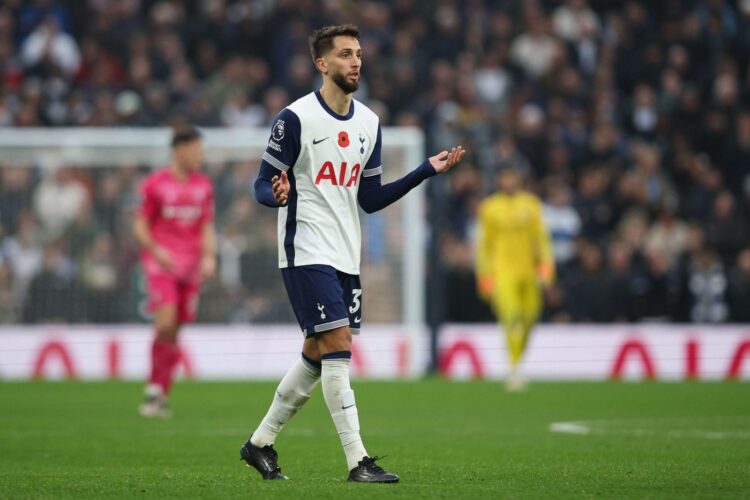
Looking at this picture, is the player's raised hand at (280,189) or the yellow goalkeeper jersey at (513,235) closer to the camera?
the player's raised hand at (280,189)

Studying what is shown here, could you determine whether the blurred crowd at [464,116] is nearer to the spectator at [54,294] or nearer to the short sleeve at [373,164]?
the spectator at [54,294]

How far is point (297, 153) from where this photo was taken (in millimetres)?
7371

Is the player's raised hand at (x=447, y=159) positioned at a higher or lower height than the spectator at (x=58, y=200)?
lower

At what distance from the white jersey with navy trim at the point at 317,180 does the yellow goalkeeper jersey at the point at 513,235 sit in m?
9.29

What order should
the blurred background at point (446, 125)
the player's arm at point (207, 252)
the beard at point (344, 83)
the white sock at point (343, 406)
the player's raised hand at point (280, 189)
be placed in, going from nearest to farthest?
the player's raised hand at point (280, 189)
the white sock at point (343, 406)
the beard at point (344, 83)
the player's arm at point (207, 252)
the blurred background at point (446, 125)

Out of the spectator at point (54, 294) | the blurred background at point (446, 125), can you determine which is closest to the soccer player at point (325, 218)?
the blurred background at point (446, 125)

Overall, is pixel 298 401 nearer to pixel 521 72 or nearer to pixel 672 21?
pixel 521 72

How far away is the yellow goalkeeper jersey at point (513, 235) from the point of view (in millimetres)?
16641

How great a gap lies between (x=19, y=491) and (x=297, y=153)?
2.19m

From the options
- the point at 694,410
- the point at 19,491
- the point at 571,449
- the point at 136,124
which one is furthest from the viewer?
the point at 136,124

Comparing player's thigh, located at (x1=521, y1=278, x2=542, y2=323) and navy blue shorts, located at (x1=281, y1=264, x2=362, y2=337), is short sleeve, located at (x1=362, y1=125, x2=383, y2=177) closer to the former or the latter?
navy blue shorts, located at (x1=281, y1=264, x2=362, y2=337)

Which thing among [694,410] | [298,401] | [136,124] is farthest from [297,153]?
[136,124]

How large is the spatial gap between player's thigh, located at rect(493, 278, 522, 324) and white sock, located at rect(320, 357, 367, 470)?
9.56m

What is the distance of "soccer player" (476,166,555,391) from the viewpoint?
54.6 feet
